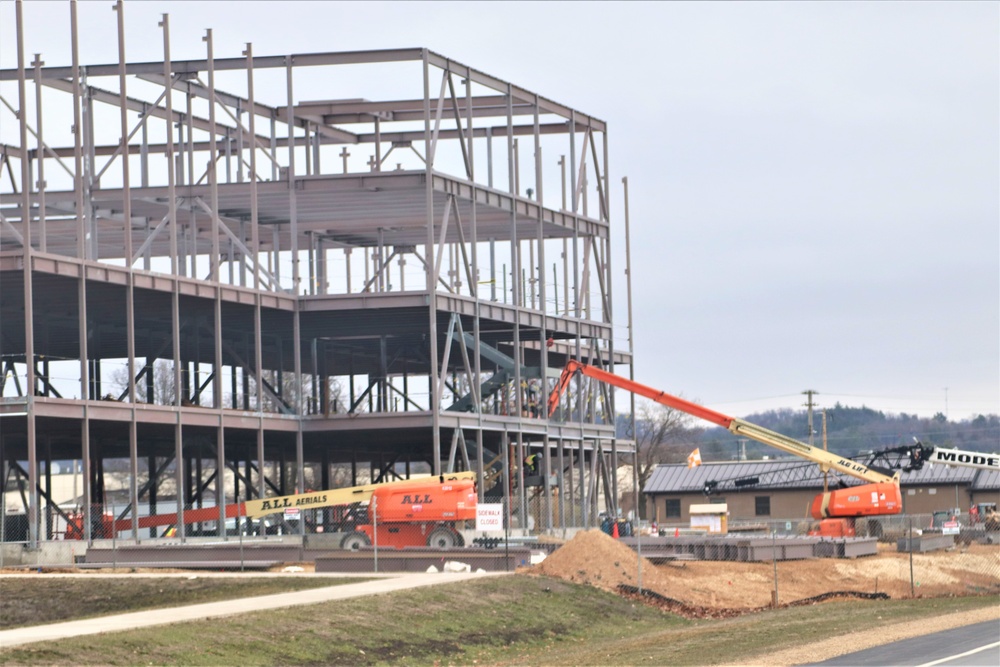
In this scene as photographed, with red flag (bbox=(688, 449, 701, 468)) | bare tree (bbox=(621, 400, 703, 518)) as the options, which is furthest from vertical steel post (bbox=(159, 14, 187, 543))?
bare tree (bbox=(621, 400, 703, 518))

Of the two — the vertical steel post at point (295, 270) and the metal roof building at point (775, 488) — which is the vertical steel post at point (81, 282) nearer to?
the vertical steel post at point (295, 270)

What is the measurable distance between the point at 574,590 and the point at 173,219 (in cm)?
2244

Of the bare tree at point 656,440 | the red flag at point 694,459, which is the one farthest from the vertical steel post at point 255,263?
the bare tree at point 656,440

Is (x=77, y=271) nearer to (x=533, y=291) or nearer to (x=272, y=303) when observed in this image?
(x=272, y=303)

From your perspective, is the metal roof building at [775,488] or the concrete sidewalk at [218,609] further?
the metal roof building at [775,488]

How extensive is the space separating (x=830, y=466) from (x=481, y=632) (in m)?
34.9

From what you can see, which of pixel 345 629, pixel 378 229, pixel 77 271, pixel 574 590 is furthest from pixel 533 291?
pixel 345 629

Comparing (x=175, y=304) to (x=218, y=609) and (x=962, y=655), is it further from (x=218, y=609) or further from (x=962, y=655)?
(x=962, y=655)

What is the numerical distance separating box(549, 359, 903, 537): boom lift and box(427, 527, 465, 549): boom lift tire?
1599 cm

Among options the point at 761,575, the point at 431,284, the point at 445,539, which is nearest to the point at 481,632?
the point at 761,575

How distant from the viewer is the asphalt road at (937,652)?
2389 centimetres

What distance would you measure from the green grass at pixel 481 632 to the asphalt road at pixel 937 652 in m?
2.04

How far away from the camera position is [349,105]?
219 ft

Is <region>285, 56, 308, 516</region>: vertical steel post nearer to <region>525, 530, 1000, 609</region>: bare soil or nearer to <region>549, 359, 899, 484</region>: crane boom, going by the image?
<region>549, 359, 899, 484</region>: crane boom
